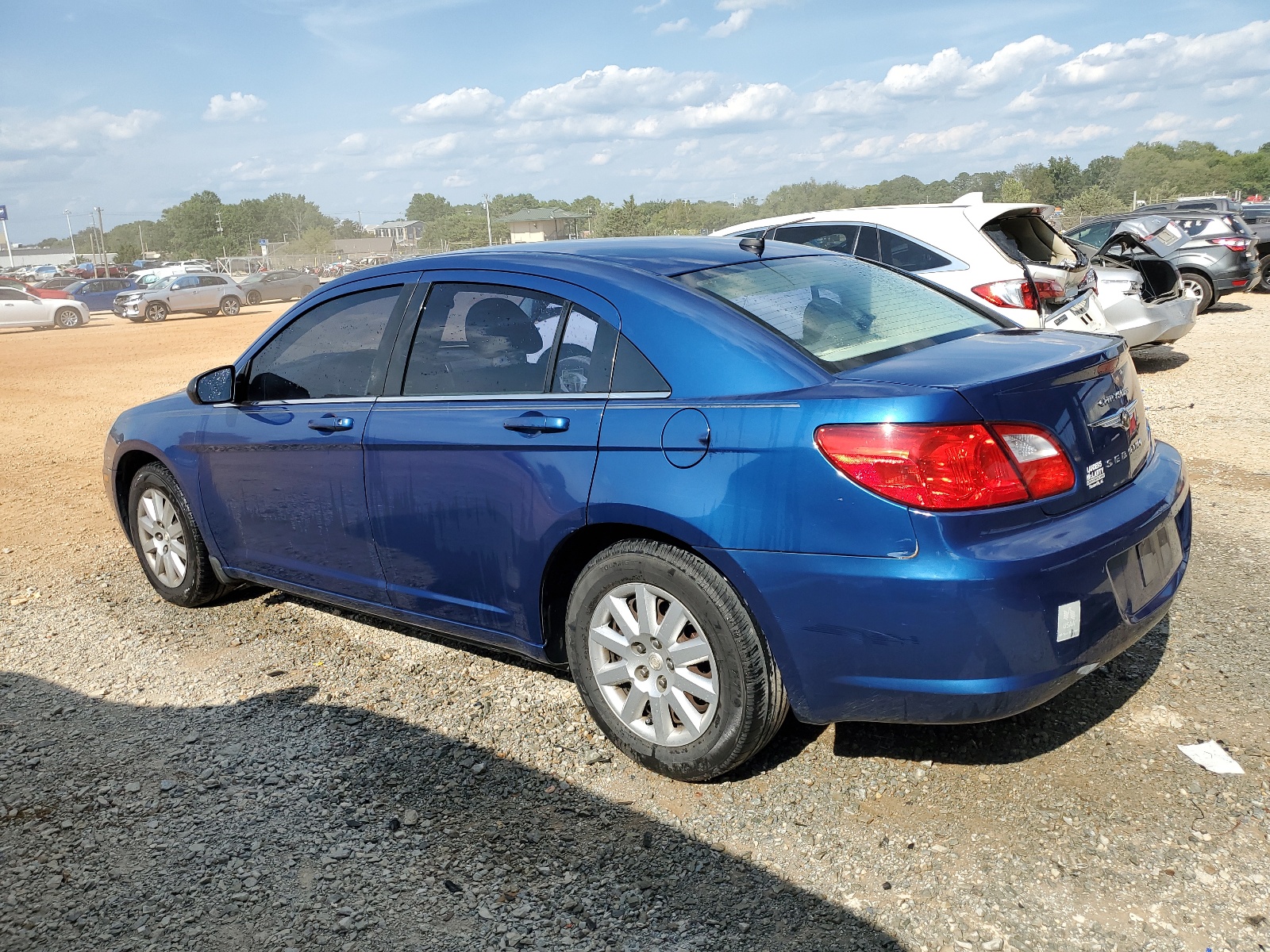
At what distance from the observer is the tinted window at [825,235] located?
9.09m

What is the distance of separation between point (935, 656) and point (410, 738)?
1948 millimetres

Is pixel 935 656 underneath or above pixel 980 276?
underneath

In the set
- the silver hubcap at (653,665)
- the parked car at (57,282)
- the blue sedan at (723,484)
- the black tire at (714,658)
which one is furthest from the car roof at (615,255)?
the parked car at (57,282)

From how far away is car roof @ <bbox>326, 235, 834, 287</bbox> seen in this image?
3.61 metres

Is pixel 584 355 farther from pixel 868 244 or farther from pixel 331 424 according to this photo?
pixel 868 244

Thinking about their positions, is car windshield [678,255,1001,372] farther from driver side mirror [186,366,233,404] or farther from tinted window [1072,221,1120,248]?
tinted window [1072,221,1120,248]

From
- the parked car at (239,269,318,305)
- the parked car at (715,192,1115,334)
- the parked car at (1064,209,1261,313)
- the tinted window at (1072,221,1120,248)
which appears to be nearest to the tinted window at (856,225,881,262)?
the parked car at (715,192,1115,334)

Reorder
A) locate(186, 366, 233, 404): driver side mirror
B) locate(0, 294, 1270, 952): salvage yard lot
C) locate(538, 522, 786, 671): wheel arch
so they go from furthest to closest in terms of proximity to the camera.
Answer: locate(186, 366, 233, 404): driver side mirror → locate(538, 522, 786, 671): wheel arch → locate(0, 294, 1270, 952): salvage yard lot

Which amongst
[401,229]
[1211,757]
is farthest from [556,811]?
[401,229]

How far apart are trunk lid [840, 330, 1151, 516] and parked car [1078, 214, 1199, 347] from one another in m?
6.86

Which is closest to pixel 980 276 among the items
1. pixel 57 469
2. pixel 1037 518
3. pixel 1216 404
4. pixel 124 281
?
pixel 1216 404

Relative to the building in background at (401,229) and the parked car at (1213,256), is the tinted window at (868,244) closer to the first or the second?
the parked car at (1213,256)

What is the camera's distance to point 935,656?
272 centimetres

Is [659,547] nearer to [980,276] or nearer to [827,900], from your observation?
[827,900]
